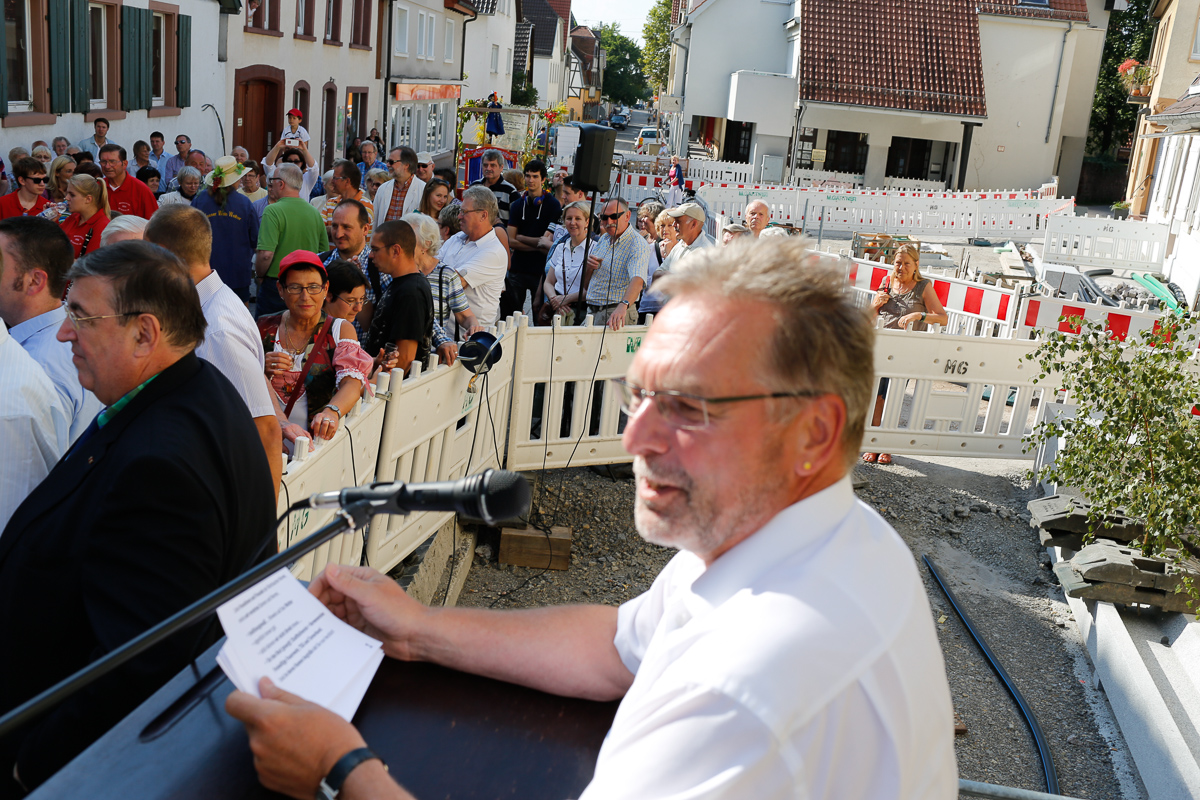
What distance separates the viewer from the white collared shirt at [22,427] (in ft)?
9.46

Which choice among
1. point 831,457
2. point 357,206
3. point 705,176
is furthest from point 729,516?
point 705,176

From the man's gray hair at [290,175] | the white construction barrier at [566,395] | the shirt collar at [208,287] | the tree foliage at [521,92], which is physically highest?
the tree foliage at [521,92]

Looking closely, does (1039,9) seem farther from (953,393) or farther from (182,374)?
(182,374)

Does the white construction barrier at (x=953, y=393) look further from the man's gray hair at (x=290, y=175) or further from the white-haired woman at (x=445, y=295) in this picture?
the man's gray hair at (x=290, y=175)

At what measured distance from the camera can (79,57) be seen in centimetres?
1346

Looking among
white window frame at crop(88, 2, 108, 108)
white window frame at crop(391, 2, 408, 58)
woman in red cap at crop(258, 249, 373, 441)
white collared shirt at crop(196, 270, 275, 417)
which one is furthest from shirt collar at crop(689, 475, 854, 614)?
white window frame at crop(391, 2, 408, 58)

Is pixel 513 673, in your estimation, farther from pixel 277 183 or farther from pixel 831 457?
pixel 277 183

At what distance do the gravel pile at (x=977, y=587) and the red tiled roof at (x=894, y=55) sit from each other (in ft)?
90.8

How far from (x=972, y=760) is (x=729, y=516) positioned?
4066 millimetres

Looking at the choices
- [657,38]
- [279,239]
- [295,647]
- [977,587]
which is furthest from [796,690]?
[657,38]

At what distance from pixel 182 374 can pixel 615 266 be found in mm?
6123

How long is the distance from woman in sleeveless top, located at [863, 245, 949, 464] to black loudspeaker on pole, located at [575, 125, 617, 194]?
106 inches

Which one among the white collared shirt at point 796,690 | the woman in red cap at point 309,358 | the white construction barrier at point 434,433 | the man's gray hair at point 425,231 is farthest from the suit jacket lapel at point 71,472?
the man's gray hair at point 425,231

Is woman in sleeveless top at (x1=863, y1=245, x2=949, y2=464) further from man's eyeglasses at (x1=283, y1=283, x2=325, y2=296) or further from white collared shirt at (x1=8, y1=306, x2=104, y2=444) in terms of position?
white collared shirt at (x1=8, y1=306, x2=104, y2=444)
